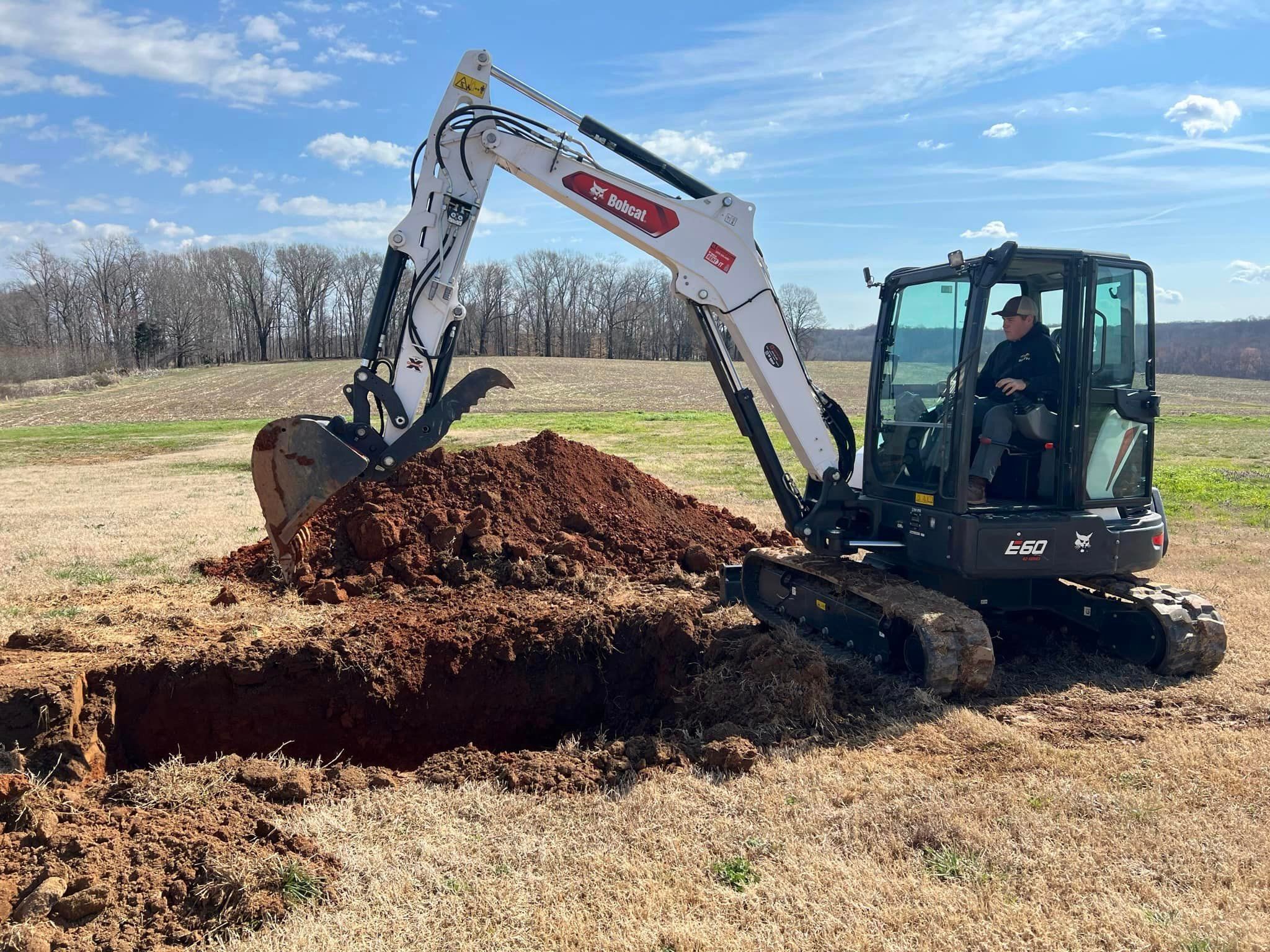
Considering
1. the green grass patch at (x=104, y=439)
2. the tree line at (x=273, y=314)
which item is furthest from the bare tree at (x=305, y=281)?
the green grass patch at (x=104, y=439)

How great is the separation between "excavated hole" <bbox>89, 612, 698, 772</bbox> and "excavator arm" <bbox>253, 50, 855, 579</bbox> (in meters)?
1.02

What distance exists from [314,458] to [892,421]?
424 cm

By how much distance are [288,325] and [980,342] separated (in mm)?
101021

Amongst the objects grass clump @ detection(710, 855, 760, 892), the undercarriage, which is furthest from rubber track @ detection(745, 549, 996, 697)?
grass clump @ detection(710, 855, 760, 892)

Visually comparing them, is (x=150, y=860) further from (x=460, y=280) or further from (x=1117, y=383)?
(x=1117, y=383)

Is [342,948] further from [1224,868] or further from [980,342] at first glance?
[980,342]

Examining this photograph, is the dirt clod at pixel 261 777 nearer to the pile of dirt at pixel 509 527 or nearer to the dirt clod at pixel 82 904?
the dirt clod at pixel 82 904

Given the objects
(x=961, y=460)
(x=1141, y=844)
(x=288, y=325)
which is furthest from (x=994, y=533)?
(x=288, y=325)

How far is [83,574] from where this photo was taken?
8.80 m

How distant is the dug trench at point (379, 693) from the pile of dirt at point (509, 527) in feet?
0.09

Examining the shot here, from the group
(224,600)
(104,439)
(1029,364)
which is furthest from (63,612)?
(104,439)

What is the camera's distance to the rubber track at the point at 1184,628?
6109 mm

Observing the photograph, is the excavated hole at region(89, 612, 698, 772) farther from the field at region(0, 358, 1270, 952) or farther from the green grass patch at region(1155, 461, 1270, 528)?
the green grass patch at region(1155, 461, 1270, 528)

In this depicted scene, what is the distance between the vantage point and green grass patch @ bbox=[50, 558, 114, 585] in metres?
8.55
